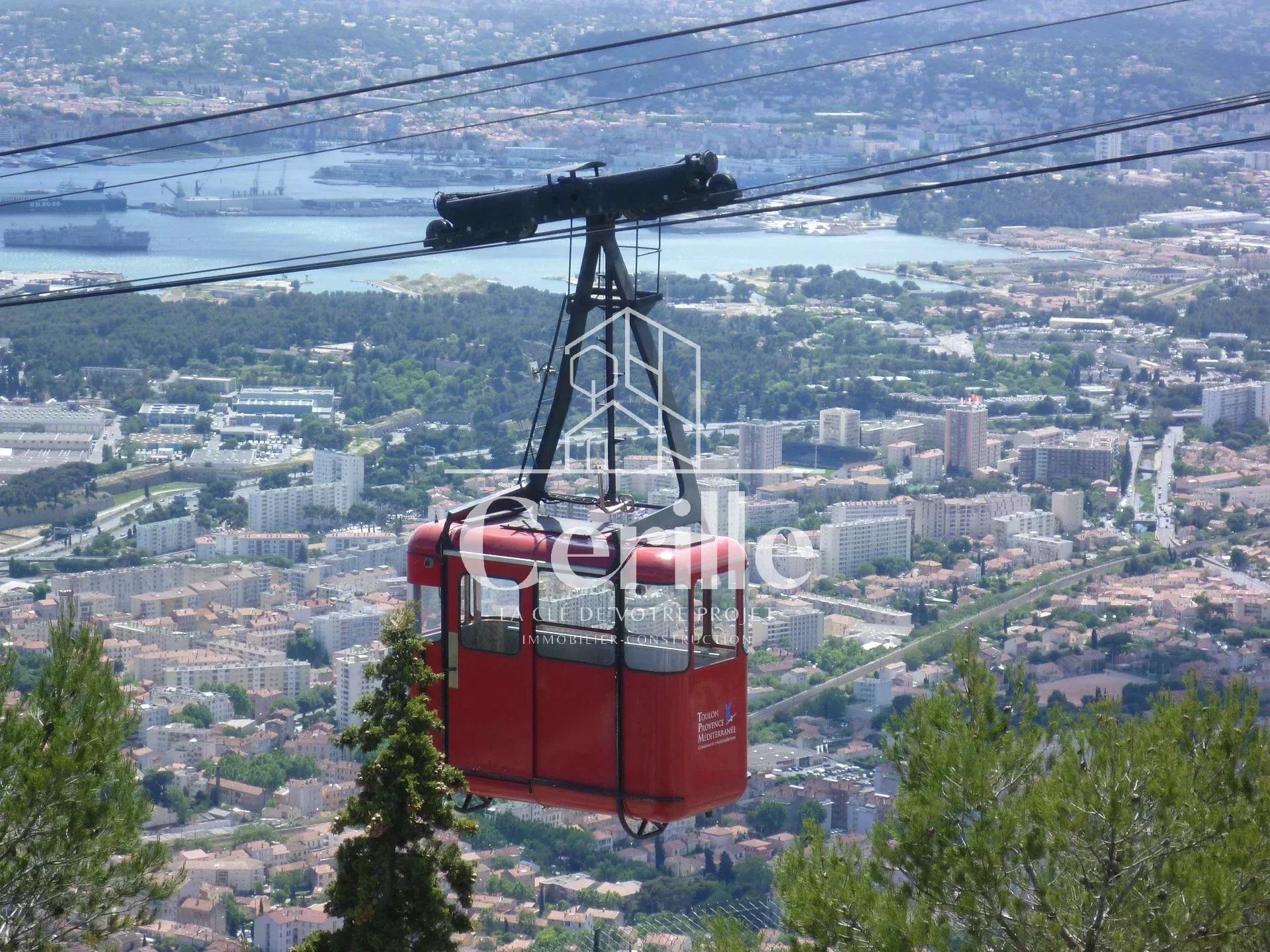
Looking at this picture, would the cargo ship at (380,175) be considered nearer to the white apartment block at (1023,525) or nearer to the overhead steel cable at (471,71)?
the white apartment block at (1023,525)

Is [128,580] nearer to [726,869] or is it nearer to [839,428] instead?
[839,428]

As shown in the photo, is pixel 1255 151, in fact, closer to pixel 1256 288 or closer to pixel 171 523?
pixel 1256 288

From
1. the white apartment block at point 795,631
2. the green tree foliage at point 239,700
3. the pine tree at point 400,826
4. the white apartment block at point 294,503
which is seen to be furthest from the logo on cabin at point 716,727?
the white apartment block at point 294,503

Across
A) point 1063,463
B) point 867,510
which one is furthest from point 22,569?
point 1063,463

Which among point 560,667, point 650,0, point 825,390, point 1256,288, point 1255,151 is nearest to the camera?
point 560,667

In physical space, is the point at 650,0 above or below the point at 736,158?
above

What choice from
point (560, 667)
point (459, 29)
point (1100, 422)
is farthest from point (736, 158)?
point (560, 667)
